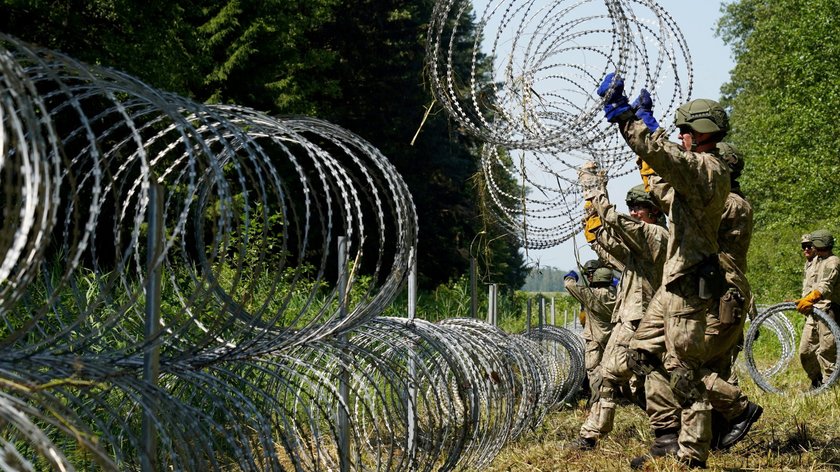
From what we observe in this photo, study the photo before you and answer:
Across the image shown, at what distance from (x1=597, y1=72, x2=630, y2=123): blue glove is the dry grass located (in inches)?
84.6

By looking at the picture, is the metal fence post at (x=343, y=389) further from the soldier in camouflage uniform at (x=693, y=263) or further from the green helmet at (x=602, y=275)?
Answer: the green helmet at (x=602, y=275)

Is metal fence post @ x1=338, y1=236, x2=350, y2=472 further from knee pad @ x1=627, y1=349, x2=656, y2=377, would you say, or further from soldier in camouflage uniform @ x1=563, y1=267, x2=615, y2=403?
soldier in camouflage uniform @ x1=563, y1=267, x2=615, y2=403

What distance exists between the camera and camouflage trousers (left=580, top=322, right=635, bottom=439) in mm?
7676

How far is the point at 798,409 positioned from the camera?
9.70 metres

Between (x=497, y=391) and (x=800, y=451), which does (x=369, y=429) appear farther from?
(x=800, y=451)

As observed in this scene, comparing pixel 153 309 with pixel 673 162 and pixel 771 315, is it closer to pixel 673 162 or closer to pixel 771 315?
pixel 673 162

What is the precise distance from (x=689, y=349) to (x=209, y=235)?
56.9 ft

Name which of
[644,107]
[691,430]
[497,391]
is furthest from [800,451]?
[644,107]

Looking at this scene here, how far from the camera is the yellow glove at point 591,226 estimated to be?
339 inches

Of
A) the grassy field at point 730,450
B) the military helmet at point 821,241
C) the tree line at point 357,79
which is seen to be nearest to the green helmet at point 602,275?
the grassy field at point 730,450

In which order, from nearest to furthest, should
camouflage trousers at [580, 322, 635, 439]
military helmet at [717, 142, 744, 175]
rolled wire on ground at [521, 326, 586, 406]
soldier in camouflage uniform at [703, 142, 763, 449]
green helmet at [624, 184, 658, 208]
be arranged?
soldier in camouflage uniform at [703, 142, 763, 449] < military helmet at [717, 142, 744, 175] < camouflage trousers at [580, 322, 635, 439] < green helmet at [624, 184, 658, 208] < rolled wire on ground at [521, 326, 586, 406]

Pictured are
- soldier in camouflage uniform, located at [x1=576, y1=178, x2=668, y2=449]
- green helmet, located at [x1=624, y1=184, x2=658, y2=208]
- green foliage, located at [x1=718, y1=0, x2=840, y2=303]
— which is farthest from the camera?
green foliage, located at [x1=718, y1=0, x2=840, y2=303]

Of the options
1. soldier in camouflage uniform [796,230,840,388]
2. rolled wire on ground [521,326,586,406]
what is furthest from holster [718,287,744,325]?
soldier in camouflage uniform [796,230,840,388]

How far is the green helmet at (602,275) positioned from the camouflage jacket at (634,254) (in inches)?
99.5
